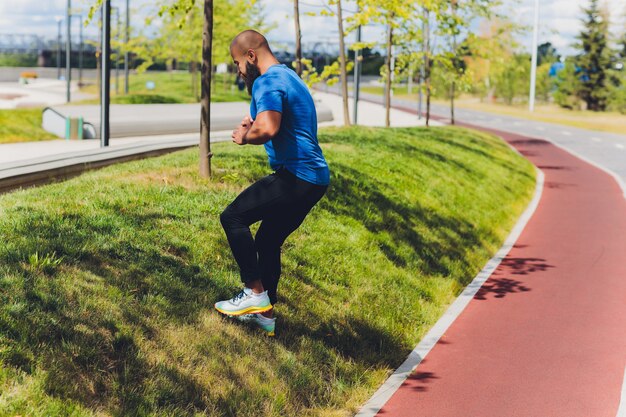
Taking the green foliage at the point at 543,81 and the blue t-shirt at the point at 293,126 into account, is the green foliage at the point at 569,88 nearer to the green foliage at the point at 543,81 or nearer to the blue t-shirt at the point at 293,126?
the green foliage at the point at 543,81

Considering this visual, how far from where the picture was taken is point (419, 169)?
14938mm

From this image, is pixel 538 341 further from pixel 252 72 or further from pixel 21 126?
pixel 21 126

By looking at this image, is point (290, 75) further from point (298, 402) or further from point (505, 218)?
point (505, 218)

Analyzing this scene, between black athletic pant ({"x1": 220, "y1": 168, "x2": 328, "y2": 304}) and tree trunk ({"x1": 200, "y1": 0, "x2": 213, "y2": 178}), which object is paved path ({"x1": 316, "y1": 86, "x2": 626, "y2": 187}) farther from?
black athletic pant ({"x1": 220, "y1": 168, "x2": 328, "y2": 304})

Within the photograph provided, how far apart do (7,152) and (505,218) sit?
1264cm

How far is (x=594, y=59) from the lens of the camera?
73188mm

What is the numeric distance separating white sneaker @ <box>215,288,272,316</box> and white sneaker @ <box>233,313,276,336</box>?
9 centimetres

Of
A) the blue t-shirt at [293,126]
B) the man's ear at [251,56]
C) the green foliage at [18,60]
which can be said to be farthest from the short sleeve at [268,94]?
the green foliage at [18,60]

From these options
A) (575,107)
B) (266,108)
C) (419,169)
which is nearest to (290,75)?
(266,108)

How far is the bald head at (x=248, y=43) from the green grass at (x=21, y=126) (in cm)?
1895

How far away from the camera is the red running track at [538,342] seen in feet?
19.6

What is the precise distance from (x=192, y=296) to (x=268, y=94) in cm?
189

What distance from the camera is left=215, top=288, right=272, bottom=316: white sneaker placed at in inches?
226

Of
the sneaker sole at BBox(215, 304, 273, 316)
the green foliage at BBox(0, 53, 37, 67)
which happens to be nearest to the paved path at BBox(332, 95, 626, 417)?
the sneaker sole at BBox(215, 304, 273, 316)
